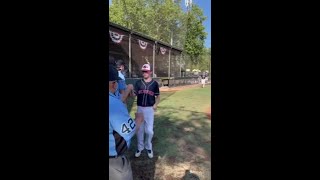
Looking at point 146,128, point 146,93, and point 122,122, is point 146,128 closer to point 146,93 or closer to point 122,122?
point 146,93

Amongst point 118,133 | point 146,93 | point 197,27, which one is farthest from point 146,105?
point 118,133

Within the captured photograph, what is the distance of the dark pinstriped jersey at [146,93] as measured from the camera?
351cm

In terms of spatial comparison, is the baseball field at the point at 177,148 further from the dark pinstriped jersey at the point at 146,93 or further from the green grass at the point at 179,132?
the dark pinstriped jersey at the point at 146,93

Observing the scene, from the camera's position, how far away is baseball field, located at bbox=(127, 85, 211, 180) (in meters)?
2.66

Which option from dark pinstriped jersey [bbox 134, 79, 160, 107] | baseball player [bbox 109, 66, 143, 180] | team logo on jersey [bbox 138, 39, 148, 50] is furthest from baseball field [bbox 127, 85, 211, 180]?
team logo on jersey [bbox 138, 39, 148, 50]

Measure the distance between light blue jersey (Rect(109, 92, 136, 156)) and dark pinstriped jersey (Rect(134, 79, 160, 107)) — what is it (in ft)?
6.95

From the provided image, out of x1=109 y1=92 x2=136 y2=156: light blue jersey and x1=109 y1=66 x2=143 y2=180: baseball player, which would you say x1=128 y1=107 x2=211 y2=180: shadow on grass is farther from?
x1=109 y1=92 x2=136 y2=156: light blue jersey

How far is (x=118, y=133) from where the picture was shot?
1357 mm

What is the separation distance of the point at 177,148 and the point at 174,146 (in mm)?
75

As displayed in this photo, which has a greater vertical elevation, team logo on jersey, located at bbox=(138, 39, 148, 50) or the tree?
team logo on jersey, located at bbox=(138, 39, 148, 50)

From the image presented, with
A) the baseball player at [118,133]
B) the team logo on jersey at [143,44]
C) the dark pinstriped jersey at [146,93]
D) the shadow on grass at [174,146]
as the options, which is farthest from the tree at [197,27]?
the team logo on jersey at [143,44]
